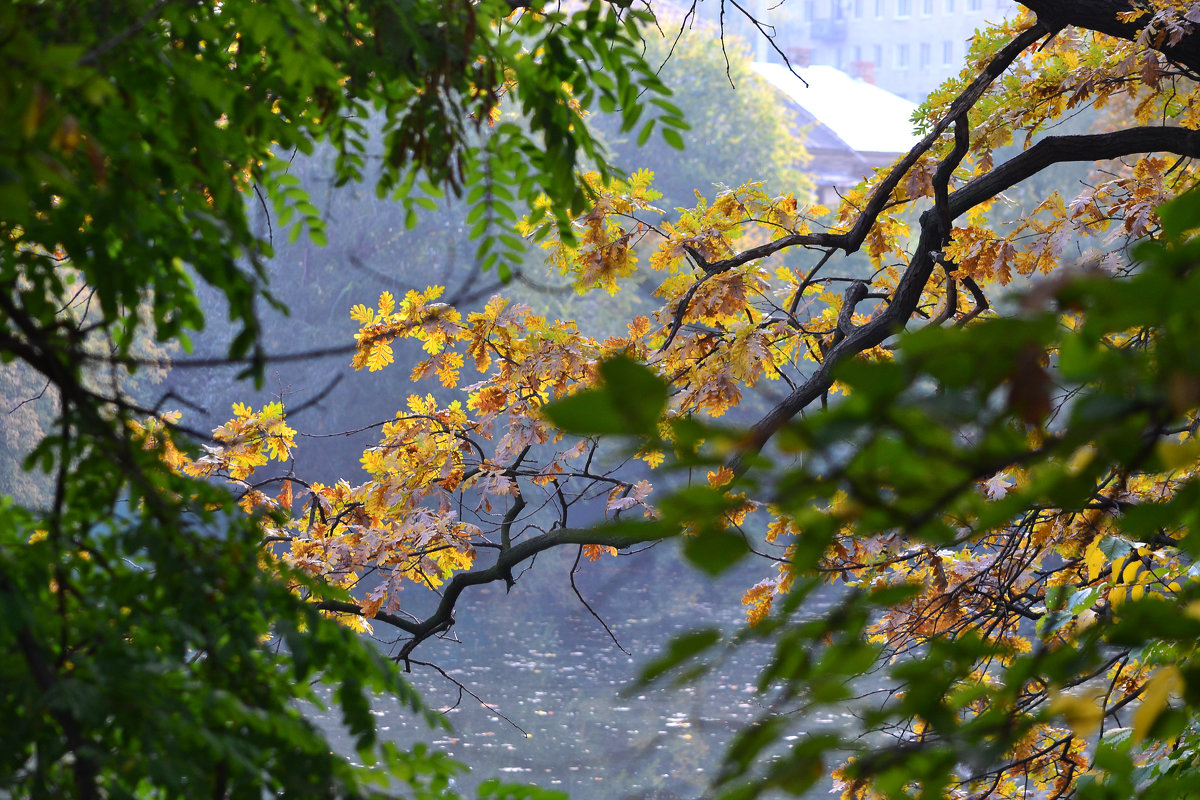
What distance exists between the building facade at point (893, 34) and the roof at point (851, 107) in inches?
496

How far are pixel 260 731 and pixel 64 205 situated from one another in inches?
23.8

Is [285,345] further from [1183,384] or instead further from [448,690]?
[1183,384]

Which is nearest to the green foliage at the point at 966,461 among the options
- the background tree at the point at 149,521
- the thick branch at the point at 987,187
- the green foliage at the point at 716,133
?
the background tree at the point at 149,521

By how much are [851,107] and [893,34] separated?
77.7 feet

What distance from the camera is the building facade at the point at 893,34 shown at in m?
51.2

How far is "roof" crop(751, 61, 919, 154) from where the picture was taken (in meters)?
31.7

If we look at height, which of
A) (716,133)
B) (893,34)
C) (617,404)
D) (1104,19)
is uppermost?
(893,34)

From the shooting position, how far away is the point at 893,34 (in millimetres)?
54531

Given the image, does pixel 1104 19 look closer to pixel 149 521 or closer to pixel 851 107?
pixel 149 521

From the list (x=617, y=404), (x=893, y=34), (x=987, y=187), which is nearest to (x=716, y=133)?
(x=987, y=187)

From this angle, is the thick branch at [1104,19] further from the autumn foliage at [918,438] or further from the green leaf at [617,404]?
the green leaf at [617,404]

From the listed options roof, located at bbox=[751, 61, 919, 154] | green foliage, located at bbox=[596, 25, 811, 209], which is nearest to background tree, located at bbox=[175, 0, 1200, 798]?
green foliage, located at bbox=[596, 25, 811, 209]

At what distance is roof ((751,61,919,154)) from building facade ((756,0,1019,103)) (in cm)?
1260

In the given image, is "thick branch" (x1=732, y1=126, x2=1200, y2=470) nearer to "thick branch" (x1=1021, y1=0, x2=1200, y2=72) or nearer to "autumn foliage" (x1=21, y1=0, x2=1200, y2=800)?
"autumn foliage" (x1=21, y1=0, x2=1200, y2=800)
